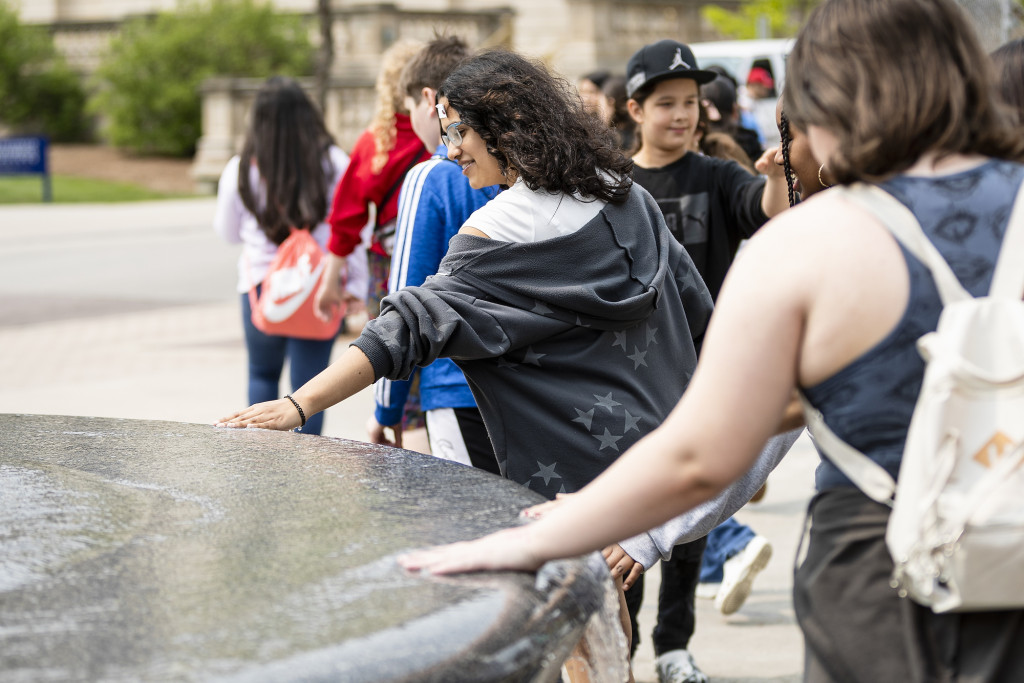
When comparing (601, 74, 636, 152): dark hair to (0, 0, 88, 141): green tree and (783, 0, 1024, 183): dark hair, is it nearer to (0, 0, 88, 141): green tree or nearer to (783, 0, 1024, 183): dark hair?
(783, 0, 1024, 183): dark hair

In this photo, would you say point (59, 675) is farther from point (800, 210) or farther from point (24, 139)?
point (24, 139)

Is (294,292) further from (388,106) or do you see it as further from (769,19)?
(769,19)

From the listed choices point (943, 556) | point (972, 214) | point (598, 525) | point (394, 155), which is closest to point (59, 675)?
point (598, 525)

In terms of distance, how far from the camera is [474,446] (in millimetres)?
3334

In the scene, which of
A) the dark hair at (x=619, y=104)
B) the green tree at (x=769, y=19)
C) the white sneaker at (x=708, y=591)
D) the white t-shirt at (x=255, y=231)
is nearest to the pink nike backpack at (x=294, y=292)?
the white t-shirt at (x=255, y=231)

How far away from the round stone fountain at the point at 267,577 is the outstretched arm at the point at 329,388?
0.10m

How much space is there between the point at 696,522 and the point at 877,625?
95 cm

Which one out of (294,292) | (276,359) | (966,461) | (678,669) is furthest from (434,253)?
(276,359)

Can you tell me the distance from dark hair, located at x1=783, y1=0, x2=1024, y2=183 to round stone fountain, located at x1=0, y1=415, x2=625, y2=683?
75 cm

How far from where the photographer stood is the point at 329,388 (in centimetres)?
258

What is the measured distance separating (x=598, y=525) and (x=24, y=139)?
1088 inches

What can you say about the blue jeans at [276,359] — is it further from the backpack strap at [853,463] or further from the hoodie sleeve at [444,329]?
the backpack strap at [853,463]

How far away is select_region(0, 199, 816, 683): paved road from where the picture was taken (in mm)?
4414

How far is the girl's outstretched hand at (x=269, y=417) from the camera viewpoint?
→ 2.67m
